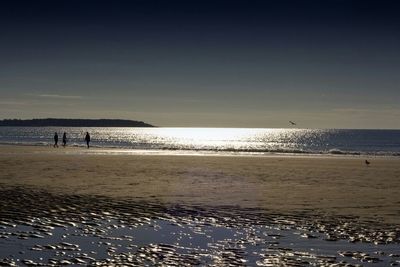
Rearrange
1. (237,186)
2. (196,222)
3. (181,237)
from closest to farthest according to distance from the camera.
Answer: (181,237) < (196,222) < (237,186)

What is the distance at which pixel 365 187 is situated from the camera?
26.3 meters

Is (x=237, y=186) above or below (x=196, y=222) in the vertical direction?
above

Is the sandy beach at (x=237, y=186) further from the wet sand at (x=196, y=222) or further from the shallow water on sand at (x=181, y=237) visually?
the shallow water on sand at (x=181, y=237)

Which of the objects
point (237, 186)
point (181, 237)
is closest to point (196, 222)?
point (181, 237)

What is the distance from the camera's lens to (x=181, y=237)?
13461mm

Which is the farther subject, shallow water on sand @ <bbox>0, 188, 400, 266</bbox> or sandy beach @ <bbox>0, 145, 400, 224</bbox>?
sandy beach @ <bbox>0, 145, 400, 224</bbox>

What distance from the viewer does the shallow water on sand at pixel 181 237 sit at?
36.7 feet

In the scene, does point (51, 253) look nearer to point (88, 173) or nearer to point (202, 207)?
point (202, 207)

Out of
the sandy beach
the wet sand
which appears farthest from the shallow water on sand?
the sandy beach

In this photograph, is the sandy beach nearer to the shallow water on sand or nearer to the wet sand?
the wet sand

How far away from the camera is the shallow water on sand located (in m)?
11.2

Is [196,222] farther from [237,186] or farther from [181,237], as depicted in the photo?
[237,186]

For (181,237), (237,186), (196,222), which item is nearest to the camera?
(181,237)

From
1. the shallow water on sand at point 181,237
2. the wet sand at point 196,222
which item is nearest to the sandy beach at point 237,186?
the wet sand at point 196,222
